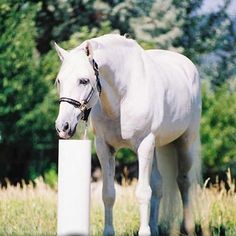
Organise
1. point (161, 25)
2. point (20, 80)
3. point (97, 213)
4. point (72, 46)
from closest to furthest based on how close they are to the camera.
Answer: point (97, 213), point (20, 80), point (72, 46), point (161, 25)

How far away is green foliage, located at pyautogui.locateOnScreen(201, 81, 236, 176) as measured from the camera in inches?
575

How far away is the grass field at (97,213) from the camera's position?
707cm

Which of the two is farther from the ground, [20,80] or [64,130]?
[20,80]

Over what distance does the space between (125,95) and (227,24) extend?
10.6m

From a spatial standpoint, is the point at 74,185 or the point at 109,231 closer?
the point at 74,185

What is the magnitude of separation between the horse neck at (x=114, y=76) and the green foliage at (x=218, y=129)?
28.1 ft

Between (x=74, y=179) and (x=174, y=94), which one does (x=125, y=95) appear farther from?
(x=74, y=179)

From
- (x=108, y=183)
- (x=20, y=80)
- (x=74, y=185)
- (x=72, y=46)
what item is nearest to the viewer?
(x=74, y=185)

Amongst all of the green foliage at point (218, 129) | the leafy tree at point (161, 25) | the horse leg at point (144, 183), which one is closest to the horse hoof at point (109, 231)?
the horse leg at point (144, 183)

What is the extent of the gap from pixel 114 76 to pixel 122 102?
0.19 m

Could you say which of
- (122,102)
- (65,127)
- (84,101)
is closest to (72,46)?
(122,102)

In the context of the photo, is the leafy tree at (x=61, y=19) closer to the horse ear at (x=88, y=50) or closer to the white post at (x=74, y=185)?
the horse ear at (x=88, y=50)

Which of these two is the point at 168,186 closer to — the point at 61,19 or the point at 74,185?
the point at 74,185

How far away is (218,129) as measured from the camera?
14.7 metres
